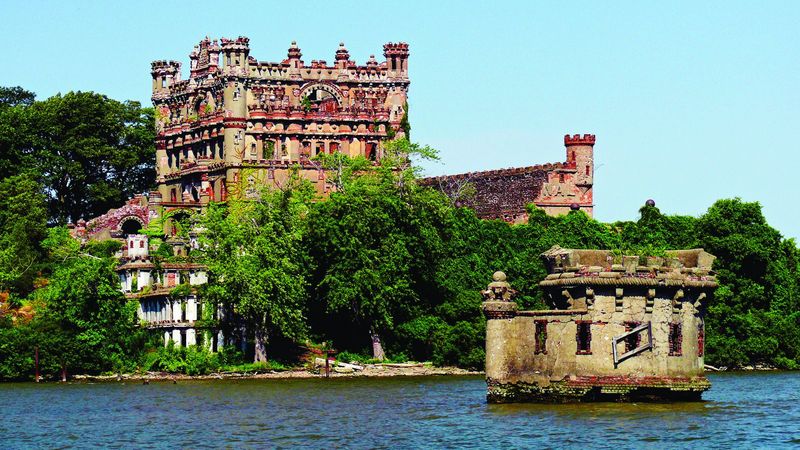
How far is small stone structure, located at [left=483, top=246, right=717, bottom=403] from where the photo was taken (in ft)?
221

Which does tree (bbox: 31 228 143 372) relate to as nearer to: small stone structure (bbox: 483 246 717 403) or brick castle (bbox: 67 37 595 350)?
brick castle (bbox: 67 37 595 350)

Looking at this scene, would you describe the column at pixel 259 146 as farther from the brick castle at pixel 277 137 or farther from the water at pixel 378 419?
the water at pixel 378 419

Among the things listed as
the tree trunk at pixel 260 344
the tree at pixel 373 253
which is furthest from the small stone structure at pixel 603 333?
the tree trunk at pixel 260 344

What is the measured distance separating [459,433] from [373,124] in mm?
68755

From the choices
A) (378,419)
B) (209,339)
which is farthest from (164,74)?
(378,419)

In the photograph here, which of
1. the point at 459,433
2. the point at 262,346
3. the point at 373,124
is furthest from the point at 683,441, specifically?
the point at 373,124

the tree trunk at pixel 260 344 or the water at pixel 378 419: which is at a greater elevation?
the tree trunk at pixel 260 344

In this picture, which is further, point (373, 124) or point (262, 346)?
point (373, 124)

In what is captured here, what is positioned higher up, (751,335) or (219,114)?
(219,114)

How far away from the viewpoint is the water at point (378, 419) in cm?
6278

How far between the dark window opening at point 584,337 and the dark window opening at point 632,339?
134 centimetres

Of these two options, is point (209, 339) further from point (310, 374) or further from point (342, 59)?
point (342, 59)

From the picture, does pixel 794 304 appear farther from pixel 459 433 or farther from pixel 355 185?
pixel 459 433

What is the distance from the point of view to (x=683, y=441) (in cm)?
6075
